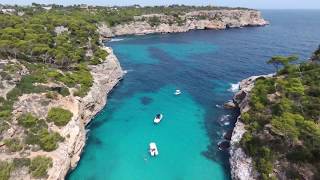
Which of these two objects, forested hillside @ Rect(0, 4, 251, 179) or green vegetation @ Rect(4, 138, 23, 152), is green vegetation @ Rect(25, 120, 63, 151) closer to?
forested hillside @ Rect(0, 4, 251, 179)

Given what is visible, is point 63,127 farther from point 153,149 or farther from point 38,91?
point 153,149

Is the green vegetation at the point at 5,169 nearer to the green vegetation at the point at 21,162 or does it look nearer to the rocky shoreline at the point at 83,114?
the green vegetation at the point at 21,162

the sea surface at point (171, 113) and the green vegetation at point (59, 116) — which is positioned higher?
the green vegetation at point (59, 116)

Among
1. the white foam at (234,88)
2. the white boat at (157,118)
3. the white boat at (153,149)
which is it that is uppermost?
the white foam at (234,88)

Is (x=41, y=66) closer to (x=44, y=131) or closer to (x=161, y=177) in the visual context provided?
(x=44, y=131)

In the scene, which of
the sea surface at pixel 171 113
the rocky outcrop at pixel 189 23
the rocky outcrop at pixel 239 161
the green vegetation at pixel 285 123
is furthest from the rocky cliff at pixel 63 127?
the rocky outcrop at pixel 189 23

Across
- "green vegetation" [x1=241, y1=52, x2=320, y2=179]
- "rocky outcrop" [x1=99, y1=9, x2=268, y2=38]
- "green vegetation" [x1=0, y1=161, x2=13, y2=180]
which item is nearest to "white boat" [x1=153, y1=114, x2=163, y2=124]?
"green vegetation" [x1=241, y1=52, x2=320, y2=179]
